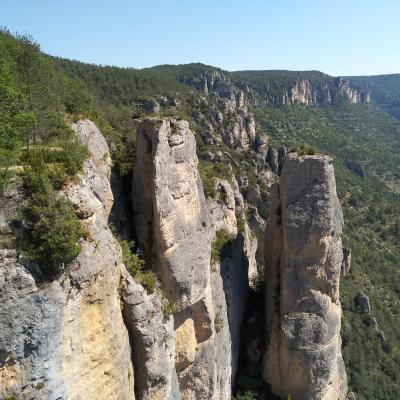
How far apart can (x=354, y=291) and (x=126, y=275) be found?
48.5m

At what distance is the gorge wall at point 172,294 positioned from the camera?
12.9m

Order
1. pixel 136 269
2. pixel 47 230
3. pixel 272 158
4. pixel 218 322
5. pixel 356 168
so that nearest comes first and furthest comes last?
pixel 47 230 → pixel 136 269 → pixel 218 322 → pixel 272 158 → pixel 356 168

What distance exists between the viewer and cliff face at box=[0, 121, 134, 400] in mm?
12273

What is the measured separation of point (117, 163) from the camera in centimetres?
2255

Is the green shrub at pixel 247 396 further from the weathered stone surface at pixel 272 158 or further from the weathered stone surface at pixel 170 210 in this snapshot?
the weathered stone surface at pixel 272 158

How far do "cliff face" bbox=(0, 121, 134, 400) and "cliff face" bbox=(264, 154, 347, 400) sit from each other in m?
11.9

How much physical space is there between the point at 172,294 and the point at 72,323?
278 inches

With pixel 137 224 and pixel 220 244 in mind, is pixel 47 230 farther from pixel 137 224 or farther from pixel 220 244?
pixel 220 244

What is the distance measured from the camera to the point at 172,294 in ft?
66.3

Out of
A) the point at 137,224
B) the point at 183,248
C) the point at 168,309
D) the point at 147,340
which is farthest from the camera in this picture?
the point at 137,224

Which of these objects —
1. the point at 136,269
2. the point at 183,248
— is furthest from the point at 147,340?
the point at 183,248

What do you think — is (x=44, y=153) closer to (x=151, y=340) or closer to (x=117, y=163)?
(x=117, y=163)

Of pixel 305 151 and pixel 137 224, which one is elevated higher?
pixel 305 151

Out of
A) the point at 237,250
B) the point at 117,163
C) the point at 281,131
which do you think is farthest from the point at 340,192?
the point at 117,163
